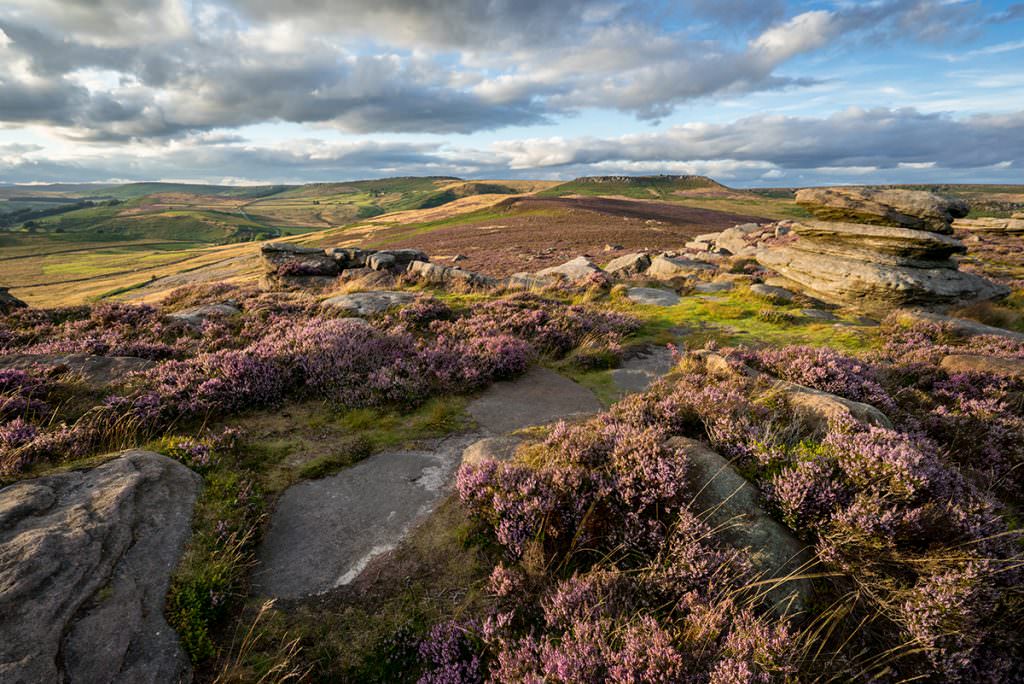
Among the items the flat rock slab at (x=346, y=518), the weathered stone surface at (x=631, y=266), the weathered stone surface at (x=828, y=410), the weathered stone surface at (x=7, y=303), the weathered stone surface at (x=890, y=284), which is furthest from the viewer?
the weathered stone surface at (x=631, y=266)

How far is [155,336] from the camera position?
1172 centimetres

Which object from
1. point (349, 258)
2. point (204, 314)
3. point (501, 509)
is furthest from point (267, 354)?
point (349, 258)

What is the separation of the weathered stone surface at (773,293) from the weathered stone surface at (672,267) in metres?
7.16

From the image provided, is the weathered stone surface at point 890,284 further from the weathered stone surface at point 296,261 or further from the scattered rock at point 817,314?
the weathered stone surface at point 296,261

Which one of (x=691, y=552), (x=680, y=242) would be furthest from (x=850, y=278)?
(x=680, y=242)

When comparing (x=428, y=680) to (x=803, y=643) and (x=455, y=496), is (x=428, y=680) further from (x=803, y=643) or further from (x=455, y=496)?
(x=803, y=643)

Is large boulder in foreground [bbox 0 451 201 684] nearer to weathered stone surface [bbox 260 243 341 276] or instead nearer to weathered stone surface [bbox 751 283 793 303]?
weathered stone surface [bbox 751 283 793 303]

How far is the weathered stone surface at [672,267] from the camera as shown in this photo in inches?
1061

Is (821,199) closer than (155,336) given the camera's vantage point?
No

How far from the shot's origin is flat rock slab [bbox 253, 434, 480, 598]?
4.86 m

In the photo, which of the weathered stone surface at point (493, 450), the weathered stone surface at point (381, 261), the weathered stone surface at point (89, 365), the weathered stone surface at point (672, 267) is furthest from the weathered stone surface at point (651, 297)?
the weathered stone surface at point (89, 365)

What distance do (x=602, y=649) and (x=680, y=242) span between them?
195 feet

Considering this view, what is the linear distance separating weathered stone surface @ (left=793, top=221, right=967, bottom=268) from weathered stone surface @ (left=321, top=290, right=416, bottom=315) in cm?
1898

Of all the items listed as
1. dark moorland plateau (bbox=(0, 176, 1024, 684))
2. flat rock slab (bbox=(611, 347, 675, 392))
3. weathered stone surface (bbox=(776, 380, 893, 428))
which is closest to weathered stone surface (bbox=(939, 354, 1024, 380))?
dark moorland plateau (bbox=(0, 176, 1024, 684))
